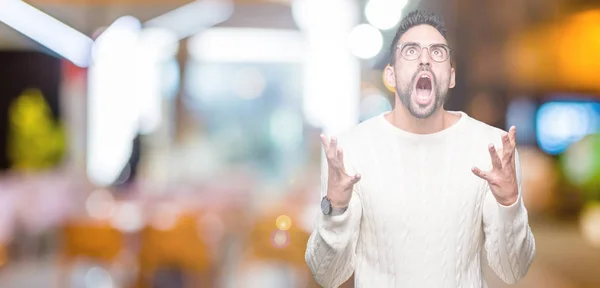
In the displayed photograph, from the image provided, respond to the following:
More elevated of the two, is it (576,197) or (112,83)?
(112,83)

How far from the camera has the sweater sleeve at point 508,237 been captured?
78 centimetres

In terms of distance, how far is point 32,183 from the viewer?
5062mm

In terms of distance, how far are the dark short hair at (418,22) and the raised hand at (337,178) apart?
126 mm

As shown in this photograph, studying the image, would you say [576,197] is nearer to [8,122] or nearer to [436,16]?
[8,122]

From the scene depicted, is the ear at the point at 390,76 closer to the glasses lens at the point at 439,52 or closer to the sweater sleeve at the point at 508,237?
the glasses lens at the point at 439,52

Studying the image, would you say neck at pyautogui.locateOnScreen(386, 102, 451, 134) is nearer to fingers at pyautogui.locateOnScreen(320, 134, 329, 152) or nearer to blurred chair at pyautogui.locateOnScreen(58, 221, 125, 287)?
fingers at pyautogui.locateOnScreen(320, 134, 329, 152)

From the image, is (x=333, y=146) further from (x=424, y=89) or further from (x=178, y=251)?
(x=178, y=251)

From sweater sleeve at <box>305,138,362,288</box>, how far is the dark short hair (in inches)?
5.3

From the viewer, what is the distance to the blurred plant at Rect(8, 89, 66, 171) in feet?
19.2

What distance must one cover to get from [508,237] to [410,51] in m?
0.22

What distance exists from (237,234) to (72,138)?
2197 mm

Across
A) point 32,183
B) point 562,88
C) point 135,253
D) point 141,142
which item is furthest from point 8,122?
point 562,88

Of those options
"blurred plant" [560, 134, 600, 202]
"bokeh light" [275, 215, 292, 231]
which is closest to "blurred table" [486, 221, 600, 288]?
"blurred plant" [560, 134, 600, 202]

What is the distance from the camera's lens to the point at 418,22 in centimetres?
80
